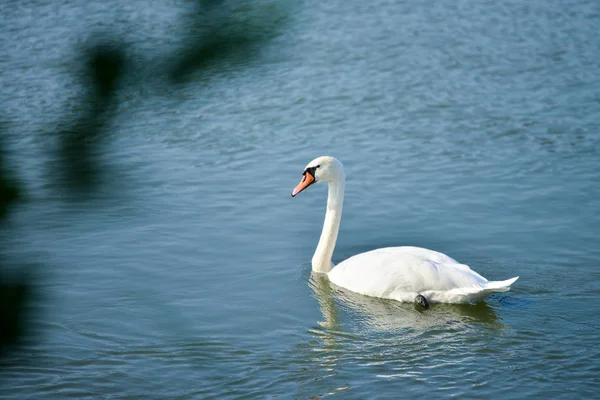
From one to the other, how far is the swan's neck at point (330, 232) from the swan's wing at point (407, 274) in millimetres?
603

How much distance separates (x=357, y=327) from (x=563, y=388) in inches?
63.8

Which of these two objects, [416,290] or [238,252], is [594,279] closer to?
[416,290]

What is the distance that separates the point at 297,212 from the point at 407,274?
2.76 m

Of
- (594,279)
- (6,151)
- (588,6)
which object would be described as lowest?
(594,279)

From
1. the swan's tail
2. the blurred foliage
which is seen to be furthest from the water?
the swan's tail

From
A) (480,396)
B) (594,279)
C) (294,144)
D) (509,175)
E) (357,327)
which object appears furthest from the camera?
(294,144)

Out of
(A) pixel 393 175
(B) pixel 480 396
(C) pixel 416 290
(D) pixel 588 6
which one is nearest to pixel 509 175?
(A) pixel 393 175

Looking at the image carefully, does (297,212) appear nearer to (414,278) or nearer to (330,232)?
(330,232)

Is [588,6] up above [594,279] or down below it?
above

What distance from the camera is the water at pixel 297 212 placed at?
1.65 metres

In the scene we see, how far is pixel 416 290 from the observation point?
6.68 meters

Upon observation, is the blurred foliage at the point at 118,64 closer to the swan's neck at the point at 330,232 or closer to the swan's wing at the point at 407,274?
the swan's wing at the point at 407,274

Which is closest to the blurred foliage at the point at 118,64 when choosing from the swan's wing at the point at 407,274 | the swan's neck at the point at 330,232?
the swan's wing at the point at 407,274

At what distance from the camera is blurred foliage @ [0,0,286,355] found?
1.27 metres
